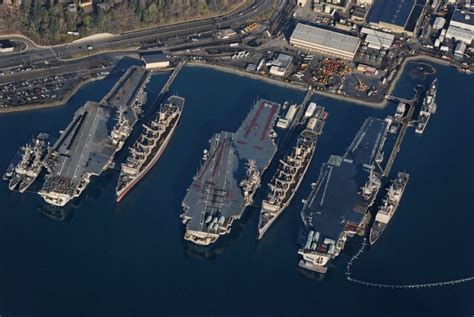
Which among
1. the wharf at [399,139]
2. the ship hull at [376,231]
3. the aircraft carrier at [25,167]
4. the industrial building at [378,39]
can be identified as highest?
the industrial building at [378,39]

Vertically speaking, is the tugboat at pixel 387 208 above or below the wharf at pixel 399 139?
below

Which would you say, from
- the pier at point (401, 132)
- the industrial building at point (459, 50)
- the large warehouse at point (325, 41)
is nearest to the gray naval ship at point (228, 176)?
the pier at point (401, 132)

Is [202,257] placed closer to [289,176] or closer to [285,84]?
[289,176]

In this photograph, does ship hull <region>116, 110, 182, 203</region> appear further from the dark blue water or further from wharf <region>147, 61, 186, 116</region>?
wharf <region>147, 61, 186, 116</region>

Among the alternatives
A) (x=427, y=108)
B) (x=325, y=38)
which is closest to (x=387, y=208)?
(x=427, y=108)

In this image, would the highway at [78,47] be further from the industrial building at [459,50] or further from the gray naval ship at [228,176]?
the industrial building at [459,50]

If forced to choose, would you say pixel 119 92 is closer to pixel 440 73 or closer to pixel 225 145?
pixel 225 145

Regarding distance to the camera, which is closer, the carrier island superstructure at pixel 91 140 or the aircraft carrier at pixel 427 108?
the carrier island superstructure at pixel 91 140
